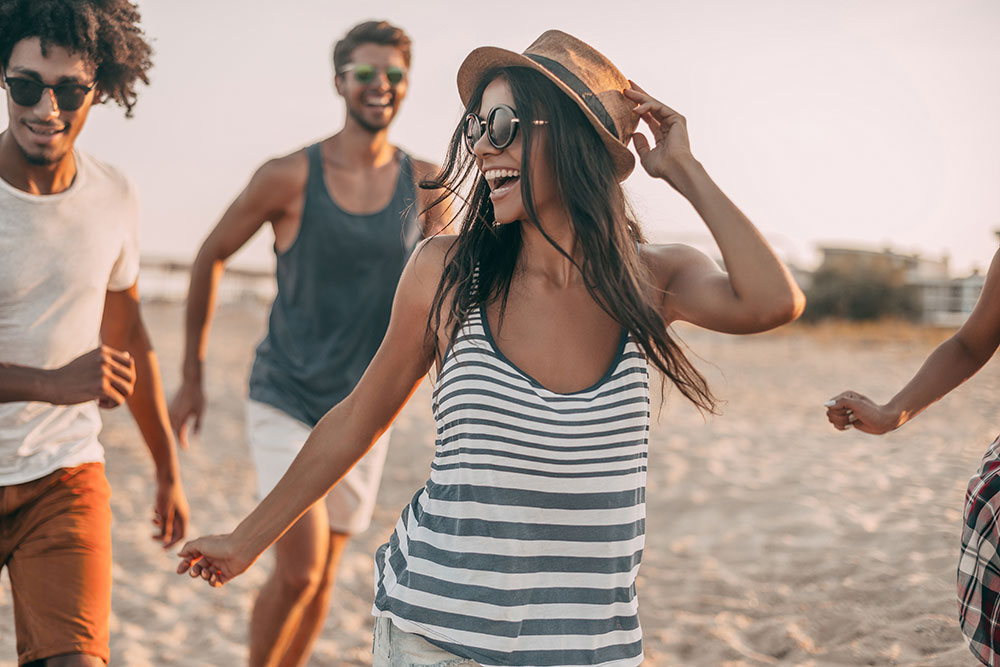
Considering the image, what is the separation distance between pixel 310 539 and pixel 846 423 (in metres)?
2.02

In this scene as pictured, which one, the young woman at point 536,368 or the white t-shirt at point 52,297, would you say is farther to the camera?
the white t-shirt at point 52,297

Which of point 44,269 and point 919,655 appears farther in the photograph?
point 919,655

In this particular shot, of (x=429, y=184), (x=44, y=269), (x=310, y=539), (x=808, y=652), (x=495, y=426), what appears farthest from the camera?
(x=808, y=652)

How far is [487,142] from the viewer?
7.01 feet

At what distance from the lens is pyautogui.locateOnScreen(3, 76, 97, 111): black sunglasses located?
276 centimetres

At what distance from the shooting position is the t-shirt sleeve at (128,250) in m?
3.01

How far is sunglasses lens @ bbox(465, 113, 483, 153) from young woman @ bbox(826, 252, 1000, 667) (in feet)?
4.11

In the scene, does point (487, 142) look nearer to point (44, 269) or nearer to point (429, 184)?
point (429, 184)

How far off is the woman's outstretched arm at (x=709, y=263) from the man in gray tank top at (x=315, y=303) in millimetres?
1638

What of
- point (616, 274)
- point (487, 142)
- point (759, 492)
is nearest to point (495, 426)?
point (616, 274)

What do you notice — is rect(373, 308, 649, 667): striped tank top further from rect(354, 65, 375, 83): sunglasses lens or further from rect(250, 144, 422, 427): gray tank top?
rect(354, 65, 375, 83): sunglasses lens

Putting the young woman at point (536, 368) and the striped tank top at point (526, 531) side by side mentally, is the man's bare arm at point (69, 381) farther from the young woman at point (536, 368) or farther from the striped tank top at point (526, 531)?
the striped tank top at point (526, 531)

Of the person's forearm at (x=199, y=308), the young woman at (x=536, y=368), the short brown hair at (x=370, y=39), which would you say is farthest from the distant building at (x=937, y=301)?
the young woman at (x=536, y=368)

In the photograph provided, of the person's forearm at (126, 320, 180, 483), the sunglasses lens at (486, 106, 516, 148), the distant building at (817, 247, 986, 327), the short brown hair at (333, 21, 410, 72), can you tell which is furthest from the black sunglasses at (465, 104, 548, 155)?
the distant building at (817, 247, 986, 327)
